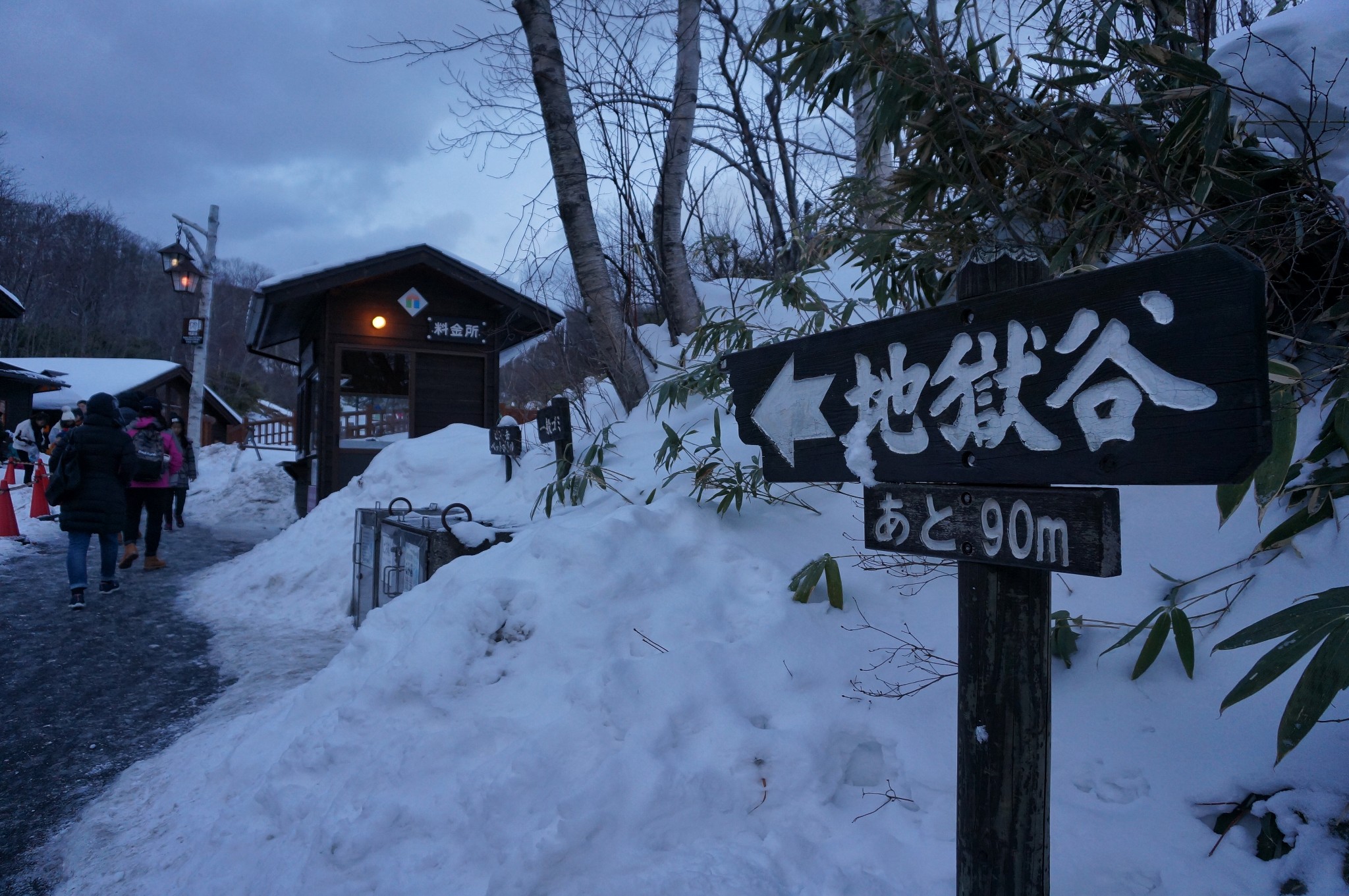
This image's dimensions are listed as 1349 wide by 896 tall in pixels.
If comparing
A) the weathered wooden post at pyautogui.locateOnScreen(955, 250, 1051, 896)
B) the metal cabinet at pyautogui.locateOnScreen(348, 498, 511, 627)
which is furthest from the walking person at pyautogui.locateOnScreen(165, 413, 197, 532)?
the weathered wooden post at pyautogui.locateOnScreen(955, 250, 1051, 896)

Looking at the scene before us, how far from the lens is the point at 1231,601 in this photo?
2.47 metres

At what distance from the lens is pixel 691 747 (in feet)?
8.59

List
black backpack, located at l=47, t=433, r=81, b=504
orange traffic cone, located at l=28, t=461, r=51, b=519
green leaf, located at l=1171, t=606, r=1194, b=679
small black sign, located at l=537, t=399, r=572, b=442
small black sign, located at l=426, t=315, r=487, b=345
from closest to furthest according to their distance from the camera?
green leaf, located at l=1171, t=606, r=1194, b=679 → small black sign, located at l=537, t=399, r=572, b=442 → black backpack, located at l=47, t=433, r=81, b=504 → small black sign, located at l=426, t=315, r=487, b=345 → orange traffic cone, located at l=28, t=461, r=51, b=519

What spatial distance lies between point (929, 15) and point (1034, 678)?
236 centimetres

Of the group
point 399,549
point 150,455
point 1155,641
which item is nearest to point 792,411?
point 1155,641

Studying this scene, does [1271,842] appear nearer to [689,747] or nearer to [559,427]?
[689,747]

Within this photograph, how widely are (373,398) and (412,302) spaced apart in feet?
5.80

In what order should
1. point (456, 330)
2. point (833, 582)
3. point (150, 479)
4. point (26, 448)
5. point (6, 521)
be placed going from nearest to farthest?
point (833, 582)
point (150, 479)
point (6, 521)
point (456, 330)
point (26, 448)

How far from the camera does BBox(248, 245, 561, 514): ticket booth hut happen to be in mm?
11859

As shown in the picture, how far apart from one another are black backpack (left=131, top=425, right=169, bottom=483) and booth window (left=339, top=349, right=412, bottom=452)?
3768mm

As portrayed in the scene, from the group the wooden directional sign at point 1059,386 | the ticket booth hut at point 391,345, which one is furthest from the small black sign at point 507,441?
the wooden directional sign at point 1059,386

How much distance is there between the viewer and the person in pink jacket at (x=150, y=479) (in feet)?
26.4

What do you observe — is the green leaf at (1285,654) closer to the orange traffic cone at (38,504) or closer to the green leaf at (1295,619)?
the green leaf at (1295,619)

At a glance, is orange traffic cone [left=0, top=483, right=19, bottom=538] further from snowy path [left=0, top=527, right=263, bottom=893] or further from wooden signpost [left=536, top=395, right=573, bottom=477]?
wooden signpost [left=536, top=395, right=573, bottom=477]
